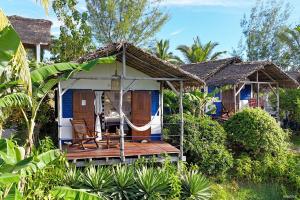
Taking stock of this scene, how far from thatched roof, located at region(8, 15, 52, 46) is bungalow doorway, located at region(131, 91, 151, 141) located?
5201mm

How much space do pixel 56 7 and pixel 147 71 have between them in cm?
767

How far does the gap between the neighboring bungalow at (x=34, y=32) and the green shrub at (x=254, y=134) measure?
870cm

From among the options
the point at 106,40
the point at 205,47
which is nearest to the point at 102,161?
the point at 106,40

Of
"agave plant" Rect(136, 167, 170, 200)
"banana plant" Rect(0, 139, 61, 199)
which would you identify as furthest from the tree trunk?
"agave plant" Rect(136, 167, 170, 200)

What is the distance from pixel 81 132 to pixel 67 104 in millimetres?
1383

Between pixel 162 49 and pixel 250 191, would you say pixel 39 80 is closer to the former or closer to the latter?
pixel 250 191

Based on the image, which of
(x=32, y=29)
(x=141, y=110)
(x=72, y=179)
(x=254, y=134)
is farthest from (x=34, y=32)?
(x=254, y=134)

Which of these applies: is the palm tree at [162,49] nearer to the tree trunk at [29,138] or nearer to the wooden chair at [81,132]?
the wooden chair at [81,132]

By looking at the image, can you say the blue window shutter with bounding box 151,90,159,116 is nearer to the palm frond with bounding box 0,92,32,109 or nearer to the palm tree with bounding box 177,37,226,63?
the palm frond with bounding box 0,92,32,109

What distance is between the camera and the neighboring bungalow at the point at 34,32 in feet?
55.5

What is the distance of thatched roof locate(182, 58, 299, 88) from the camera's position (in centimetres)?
2014

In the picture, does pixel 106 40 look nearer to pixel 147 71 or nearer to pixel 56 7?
pixel 56 7

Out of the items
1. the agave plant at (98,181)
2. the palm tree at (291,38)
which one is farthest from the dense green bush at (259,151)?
the palm tree at (291,38)

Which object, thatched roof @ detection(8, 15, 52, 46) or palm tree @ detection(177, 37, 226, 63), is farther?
palm tree @ detection(177, 37, 226, 63)
